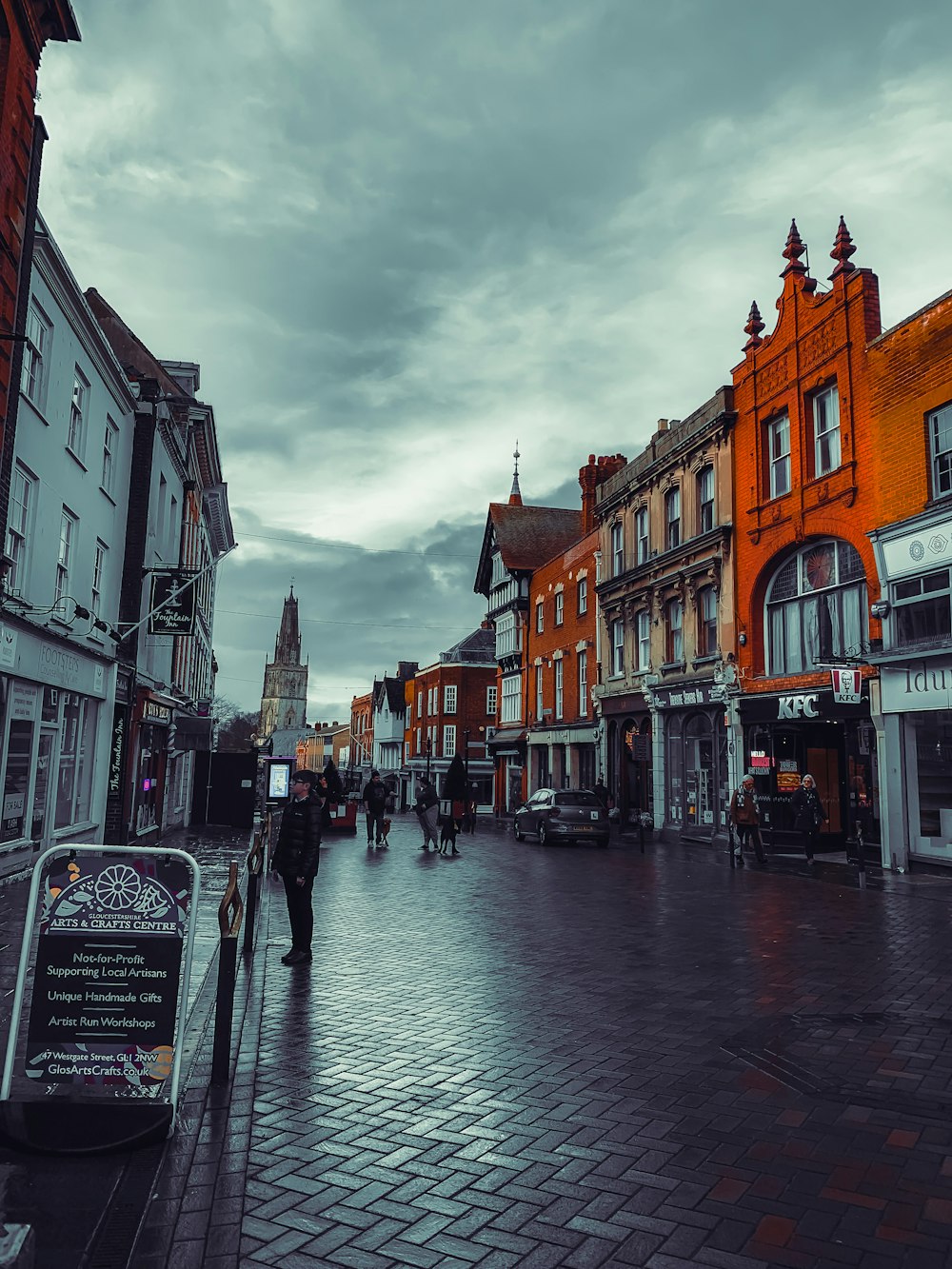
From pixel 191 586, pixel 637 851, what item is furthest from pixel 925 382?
pixel 191 586

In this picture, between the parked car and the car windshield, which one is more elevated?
the car windshield

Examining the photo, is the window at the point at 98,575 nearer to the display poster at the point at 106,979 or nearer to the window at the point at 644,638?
the display poster at the point at 106,979

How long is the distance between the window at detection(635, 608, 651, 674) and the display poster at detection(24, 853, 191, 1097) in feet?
87.2

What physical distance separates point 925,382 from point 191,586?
51.3 feet

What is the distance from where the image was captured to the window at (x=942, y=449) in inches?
705

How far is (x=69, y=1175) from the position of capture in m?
4.19

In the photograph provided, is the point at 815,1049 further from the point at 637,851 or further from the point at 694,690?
the point at 694,690

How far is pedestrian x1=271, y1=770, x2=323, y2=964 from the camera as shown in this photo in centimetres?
902

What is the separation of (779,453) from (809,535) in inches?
119

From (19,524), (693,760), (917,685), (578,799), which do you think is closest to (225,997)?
(19,524)

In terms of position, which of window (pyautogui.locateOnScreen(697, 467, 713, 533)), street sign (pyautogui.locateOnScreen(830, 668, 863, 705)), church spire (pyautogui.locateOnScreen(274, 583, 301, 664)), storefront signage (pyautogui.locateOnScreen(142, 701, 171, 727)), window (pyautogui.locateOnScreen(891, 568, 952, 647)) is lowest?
storefront signage (pyautogui.locateOnScreen(142, 701, 171, 727))

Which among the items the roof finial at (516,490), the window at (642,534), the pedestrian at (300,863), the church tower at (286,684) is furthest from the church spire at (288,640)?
the pedestrian at (300,863)

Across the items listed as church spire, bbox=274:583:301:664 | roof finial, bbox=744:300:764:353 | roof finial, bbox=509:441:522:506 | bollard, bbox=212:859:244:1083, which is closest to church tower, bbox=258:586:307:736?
church spire, bbox=274:583:301:664

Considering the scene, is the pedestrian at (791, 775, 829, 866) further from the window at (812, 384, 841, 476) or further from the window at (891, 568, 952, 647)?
the window at (812, 384, 841, 476)
